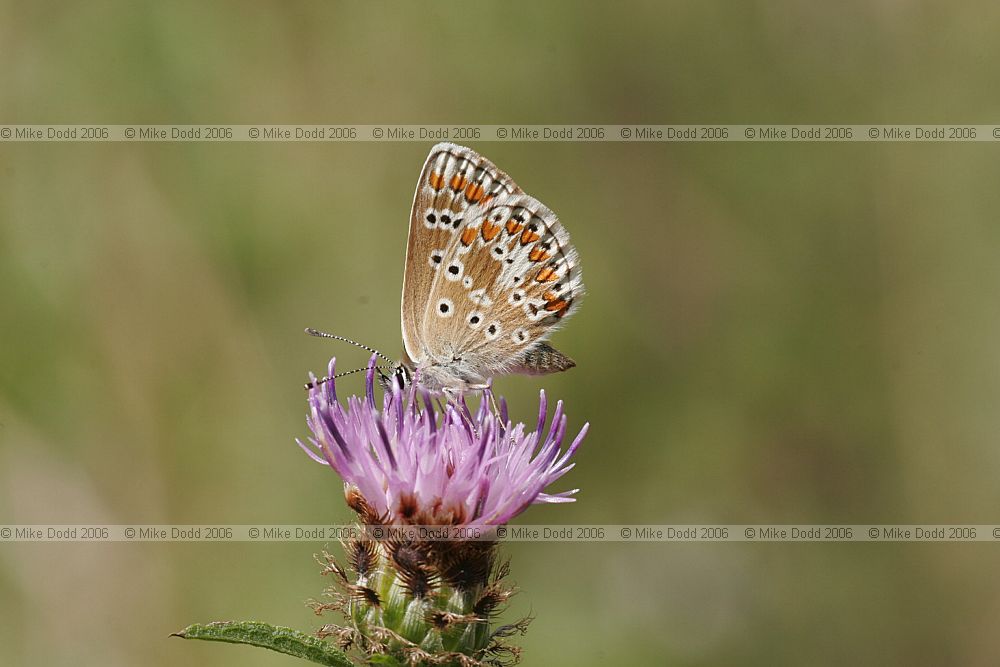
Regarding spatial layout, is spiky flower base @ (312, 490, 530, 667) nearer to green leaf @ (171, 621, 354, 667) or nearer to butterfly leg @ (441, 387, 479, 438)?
green leaf @ (171, 621, 354, 667)

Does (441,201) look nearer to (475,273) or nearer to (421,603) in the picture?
(475,273)

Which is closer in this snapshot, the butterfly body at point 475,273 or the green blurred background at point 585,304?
the butterfly body at point 475,273

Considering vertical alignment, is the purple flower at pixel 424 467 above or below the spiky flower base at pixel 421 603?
above

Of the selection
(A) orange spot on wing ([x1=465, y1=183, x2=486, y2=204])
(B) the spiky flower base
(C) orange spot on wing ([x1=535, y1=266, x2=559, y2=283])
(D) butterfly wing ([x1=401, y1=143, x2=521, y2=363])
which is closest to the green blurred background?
(B) the spiky flower base

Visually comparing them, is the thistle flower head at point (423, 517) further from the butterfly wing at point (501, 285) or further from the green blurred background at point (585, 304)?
the green blurred background at point (585, 304)

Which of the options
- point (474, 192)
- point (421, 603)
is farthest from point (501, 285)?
point (421, 603)

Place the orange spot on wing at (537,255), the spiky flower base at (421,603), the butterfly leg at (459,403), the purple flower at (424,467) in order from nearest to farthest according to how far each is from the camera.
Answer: the spiky flower base at (421,603)
the purple flower at (424,467)
the butterfly leg at (459,403)
the orange spot on wing at (537,255)

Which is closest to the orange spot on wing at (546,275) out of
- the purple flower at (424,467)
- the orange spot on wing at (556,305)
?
the orange spot on wing at (556,305)
